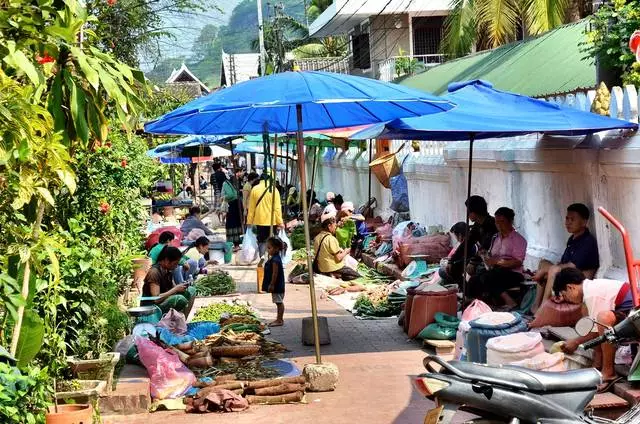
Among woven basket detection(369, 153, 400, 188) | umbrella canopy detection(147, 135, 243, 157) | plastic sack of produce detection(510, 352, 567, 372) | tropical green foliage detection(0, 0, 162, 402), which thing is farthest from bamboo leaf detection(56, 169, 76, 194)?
woven basket detection(369, 153, 400, 188)

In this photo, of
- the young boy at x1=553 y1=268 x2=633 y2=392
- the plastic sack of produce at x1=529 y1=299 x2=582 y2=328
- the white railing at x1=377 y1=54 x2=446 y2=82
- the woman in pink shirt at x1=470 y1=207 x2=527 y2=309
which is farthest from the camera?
the white railing at x1=377 y1=54 x2=446 y2=82

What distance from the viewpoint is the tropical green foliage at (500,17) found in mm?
21422

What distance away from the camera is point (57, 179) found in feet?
18.1

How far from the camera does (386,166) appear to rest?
20.0 meters

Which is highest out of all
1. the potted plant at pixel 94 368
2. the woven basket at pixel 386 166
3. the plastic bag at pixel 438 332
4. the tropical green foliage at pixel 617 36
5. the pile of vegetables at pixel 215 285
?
the tropical green foliage at pixel 617 36

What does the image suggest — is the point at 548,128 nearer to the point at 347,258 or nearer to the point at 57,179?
the point at 57,179

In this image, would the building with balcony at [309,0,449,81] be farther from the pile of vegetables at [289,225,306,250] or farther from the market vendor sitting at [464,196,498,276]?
the market vendor sitting at [464,196,498,276]

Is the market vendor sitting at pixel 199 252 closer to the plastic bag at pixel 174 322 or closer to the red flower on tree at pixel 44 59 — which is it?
the plastic bag at pixel 174 322

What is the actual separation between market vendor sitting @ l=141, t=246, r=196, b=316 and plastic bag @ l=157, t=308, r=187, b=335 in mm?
335

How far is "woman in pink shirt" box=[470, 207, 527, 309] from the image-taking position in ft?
36.1

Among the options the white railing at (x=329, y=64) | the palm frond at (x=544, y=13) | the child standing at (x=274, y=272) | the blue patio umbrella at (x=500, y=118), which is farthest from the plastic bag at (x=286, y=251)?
the white railing at (x=329, y=64)

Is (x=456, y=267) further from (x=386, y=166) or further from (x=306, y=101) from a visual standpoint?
(x=386, y=166)

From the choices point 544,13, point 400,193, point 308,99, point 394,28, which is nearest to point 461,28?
point 544,13

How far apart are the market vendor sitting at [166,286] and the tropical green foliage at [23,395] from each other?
4.20 meters
